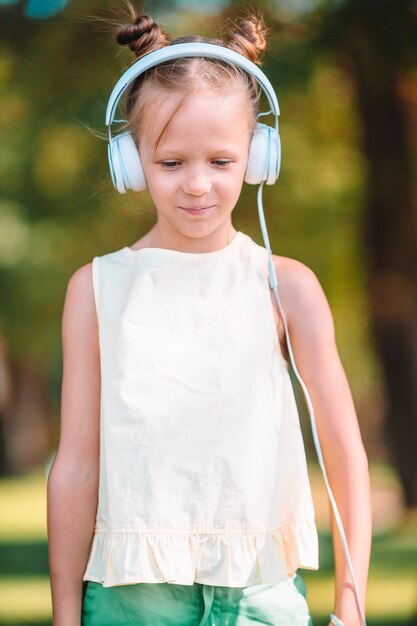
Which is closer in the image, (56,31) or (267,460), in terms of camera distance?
(267,460)

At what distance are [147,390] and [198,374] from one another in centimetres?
10

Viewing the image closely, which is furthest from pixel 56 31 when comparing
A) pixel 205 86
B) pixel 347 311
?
pixel 205 86

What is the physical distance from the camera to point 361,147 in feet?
21.2

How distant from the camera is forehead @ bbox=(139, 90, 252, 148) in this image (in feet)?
5.16

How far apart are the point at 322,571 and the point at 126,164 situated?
167 inches

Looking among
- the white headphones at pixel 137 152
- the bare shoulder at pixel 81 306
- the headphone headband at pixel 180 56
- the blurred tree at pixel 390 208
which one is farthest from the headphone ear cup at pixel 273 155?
the blurred tree at pixel 390 208

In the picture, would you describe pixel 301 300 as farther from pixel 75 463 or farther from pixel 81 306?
pixel 75 463

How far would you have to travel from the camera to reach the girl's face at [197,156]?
62.1 inches

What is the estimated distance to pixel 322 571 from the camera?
541 centimetres

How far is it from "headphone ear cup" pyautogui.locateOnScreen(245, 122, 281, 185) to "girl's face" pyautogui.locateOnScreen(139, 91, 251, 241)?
0.03 meters

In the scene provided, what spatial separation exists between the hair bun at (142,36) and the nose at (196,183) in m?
0.29

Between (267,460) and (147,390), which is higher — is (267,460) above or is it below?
below

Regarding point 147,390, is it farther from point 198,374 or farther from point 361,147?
point 361,147

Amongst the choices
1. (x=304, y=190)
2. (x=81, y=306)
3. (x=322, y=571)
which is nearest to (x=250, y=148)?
(x=81, y=306)
